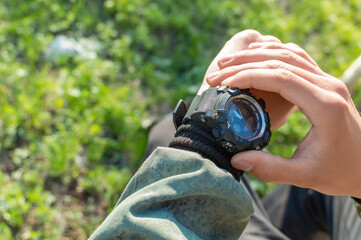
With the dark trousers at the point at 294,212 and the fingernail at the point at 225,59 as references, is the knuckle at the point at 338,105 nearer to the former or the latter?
the fingernail at the point at 225,59

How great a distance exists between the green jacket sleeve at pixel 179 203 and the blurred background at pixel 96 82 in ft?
3.88

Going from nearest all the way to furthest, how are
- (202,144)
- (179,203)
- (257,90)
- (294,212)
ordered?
1. (179,203)
2. (202,144)
3. (257,90)
4. (294,212)

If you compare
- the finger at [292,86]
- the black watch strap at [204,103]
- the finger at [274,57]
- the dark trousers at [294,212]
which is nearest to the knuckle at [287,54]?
the finger at [274,57]

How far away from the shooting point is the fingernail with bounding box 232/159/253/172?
103cm

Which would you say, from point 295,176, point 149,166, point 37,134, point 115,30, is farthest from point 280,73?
point 115,30

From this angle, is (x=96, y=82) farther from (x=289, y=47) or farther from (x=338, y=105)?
(x=338, y=105)

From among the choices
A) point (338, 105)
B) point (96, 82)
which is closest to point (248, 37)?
point (338, 105)

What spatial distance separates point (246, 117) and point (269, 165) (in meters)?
0.16

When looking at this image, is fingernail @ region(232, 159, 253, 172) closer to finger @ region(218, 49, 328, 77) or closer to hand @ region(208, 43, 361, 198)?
hand @ region(208, 43, 361, 198)

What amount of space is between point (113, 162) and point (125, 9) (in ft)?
4.21

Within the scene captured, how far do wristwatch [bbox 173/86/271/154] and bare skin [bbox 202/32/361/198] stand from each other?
0.03m

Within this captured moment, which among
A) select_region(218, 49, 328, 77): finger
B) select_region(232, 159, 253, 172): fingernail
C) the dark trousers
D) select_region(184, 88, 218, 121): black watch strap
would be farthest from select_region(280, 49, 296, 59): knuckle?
the dark trousers

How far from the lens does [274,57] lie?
1.14 meters

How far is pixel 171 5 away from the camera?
3.30 m
